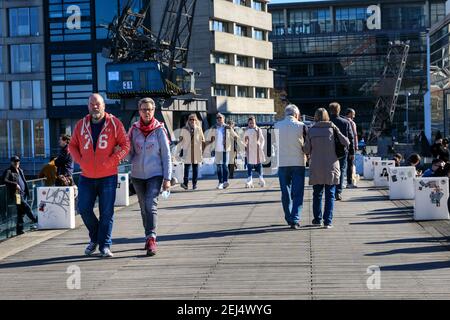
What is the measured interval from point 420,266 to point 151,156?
3.52m

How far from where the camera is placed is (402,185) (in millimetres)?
16000

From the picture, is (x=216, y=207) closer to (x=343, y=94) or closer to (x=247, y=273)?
(x=247, y=273)

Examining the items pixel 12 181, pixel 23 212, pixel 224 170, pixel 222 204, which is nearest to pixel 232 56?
pixel 224 170

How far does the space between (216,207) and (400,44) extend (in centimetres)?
6865

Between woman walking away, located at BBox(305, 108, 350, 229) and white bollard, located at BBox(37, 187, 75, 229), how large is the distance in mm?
4080

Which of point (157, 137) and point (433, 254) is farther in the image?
point (157, 137)

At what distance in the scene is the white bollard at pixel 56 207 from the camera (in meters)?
13.0

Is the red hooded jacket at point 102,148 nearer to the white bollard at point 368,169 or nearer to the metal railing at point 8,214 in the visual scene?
the metal railing at point 8,214

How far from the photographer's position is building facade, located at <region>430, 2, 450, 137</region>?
3212 cm

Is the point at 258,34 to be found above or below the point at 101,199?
above

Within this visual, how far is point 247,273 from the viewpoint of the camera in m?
8.36

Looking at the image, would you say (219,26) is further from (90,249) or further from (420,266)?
(420,266)

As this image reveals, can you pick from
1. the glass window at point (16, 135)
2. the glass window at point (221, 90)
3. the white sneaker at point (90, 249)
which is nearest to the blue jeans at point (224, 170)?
the white sneaker at point (90, 249)
